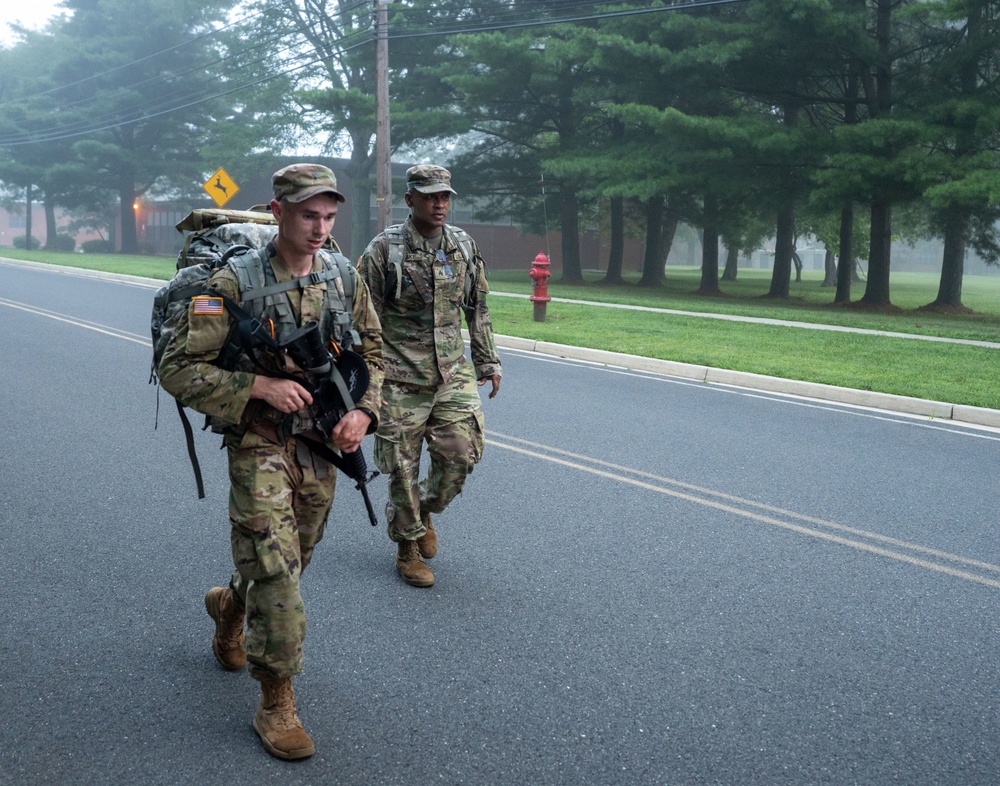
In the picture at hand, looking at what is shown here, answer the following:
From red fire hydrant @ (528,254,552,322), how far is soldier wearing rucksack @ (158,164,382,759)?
581 inches

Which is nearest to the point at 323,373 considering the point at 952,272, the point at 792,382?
the point at 792,382

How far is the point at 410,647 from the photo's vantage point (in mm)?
4344

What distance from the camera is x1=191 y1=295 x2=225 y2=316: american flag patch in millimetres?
3434

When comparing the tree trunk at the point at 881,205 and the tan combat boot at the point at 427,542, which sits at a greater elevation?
the tree trunk at the point at 881,205

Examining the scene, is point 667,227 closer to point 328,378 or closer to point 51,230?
point 51,230

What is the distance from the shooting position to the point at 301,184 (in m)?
3.47

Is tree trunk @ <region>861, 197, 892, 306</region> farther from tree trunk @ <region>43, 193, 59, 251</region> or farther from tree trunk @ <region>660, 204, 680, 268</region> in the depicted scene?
tree trunk @ <region>43, 193, 59, 251</region>

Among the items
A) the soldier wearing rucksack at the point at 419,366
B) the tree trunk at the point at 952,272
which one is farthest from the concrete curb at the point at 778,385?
the tree trunk at the point at 952,272

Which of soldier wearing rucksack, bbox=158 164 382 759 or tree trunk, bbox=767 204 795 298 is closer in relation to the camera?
soldier wearing rucksack, bbox=158 164 382 759

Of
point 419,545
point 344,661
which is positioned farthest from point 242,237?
point 419,545

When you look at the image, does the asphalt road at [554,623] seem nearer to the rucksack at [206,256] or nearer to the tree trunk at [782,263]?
the rucksack at [206,256]

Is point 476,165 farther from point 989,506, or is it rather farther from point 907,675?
point 907,675

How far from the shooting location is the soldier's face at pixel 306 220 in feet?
11.4

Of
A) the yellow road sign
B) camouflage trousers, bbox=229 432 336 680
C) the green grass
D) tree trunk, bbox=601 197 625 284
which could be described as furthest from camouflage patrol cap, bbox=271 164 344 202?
tree trunk, bbox=601 197 625 284
